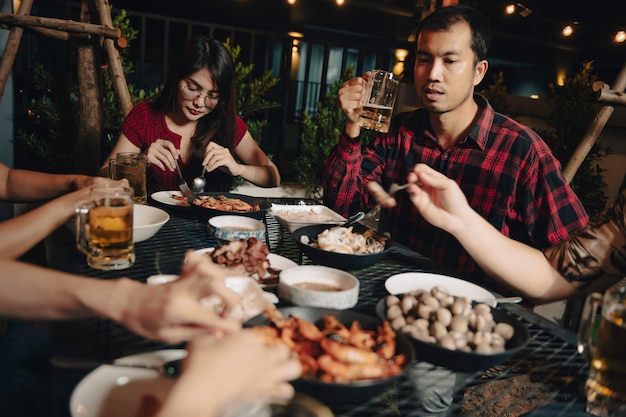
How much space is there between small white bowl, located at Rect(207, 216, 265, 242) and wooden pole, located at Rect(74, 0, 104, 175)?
2665mm

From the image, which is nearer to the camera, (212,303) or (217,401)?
(217,401)

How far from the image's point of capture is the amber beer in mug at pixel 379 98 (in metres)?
2.37

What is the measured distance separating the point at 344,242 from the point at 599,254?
2.79ft

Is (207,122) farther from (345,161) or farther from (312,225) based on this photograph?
(312,225)

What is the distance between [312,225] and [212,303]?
1039 millimetres

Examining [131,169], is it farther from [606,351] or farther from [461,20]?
[606,351]

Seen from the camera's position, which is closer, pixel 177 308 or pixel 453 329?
pixel 177 308

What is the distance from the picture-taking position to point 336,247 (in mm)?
1731

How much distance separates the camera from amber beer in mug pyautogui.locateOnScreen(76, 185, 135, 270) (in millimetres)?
1489

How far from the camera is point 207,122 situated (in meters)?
3.31

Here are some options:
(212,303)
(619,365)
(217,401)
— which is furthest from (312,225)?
(217,401)

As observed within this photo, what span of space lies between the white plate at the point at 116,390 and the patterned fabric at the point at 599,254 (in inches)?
53.0

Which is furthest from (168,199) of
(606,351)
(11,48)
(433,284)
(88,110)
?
(11,48)

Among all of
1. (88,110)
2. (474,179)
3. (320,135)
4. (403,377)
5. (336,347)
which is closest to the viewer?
(336,347)
